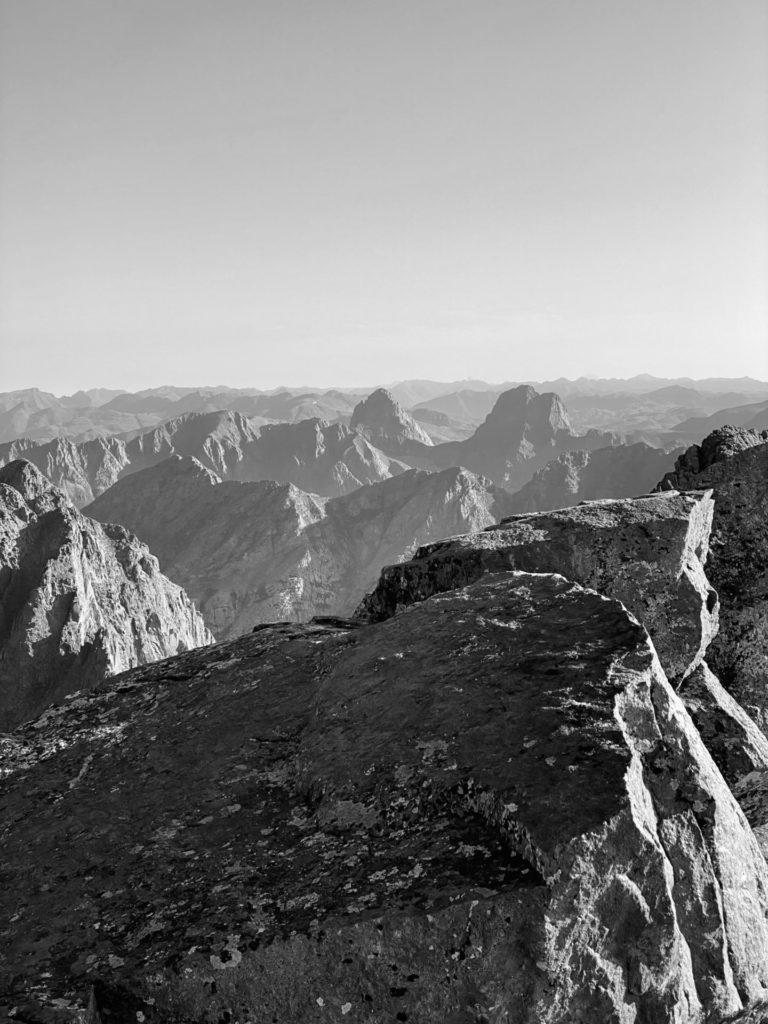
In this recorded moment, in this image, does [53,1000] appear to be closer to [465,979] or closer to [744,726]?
[465,979]

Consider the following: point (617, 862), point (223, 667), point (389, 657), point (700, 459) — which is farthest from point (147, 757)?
point (700, 459)

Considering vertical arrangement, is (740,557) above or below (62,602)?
above

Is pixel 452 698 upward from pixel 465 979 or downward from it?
upward

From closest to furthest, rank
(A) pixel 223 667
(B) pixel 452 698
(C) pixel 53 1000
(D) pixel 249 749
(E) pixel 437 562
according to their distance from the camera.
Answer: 1. (C) pixel 53 1000
2. (B) pixel 452 698
3. (D) pixel 249 749
4. (A) pixel 223 667
5. (E) pixel 437 562

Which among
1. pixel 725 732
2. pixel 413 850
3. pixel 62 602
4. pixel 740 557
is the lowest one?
pixel 62 602

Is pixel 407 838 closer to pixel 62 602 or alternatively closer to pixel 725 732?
pixel 725 732

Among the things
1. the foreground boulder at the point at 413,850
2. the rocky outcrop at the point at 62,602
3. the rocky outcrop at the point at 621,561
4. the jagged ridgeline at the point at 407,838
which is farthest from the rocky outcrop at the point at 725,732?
the rocky outcrop at the point at 62,602

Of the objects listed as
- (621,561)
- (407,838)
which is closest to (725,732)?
(621,561)
